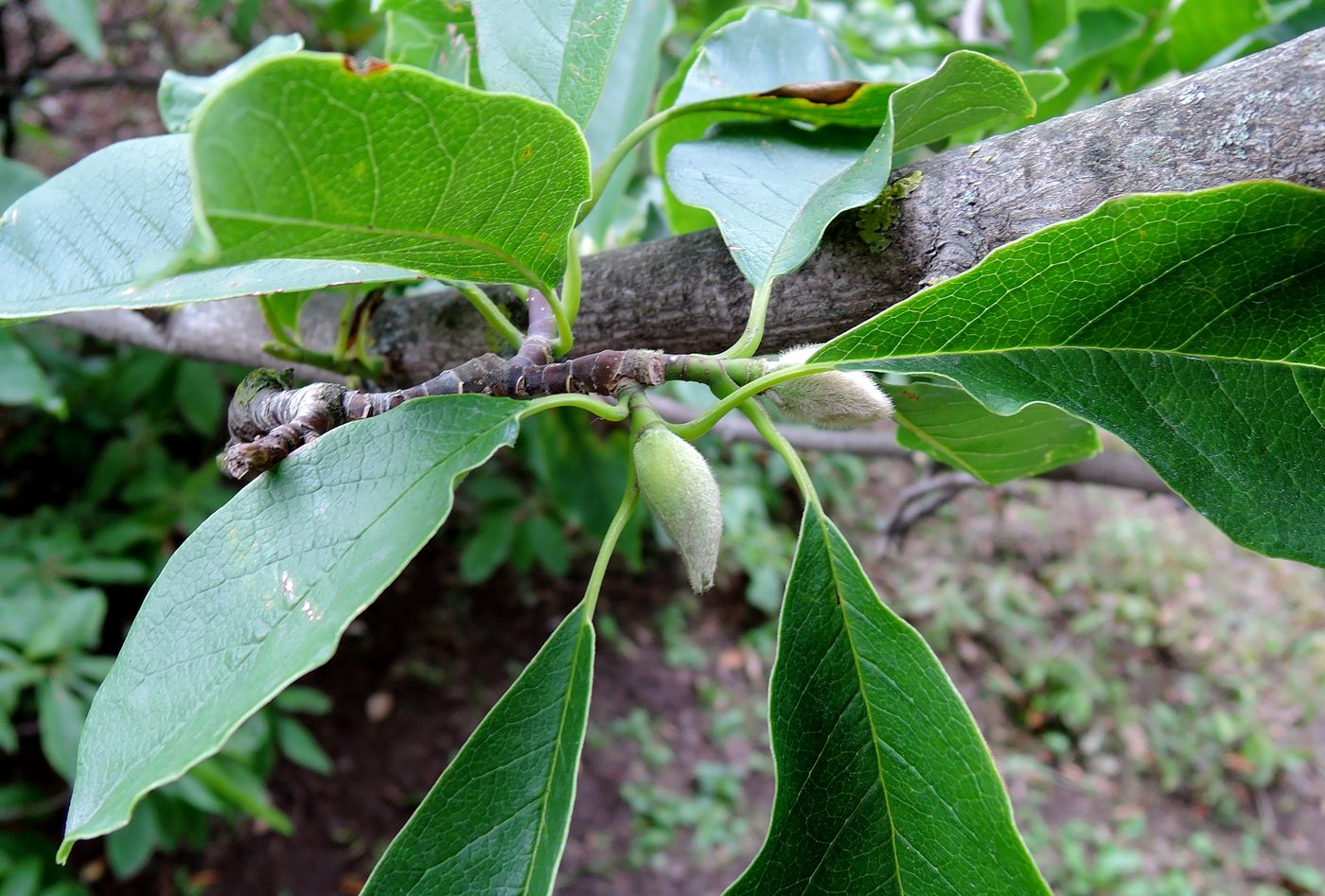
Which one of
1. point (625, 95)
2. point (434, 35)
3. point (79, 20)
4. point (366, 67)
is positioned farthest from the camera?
point (79, 20)

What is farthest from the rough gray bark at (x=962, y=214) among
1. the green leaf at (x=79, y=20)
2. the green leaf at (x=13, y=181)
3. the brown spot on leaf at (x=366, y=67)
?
the green leaf at (x=79, y=20)

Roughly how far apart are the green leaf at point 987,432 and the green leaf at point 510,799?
0.34m

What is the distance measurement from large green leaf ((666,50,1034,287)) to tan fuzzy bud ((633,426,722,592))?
14 cm

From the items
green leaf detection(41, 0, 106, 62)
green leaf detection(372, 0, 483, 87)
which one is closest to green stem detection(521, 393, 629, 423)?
green leaf detection(372, 0, 483, 87)

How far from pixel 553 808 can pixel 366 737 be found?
7.81 feet

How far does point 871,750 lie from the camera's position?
1.92 ft

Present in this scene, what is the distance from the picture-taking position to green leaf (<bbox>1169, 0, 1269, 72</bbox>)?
3.55 feet

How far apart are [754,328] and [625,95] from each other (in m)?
0.63

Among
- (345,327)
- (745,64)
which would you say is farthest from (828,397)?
(345,327)

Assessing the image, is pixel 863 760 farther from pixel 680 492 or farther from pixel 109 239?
pixel 109 239

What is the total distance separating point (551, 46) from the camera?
0.66 meters

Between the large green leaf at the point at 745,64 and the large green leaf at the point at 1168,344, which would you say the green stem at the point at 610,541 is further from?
the large green leaf at the point at 745,64

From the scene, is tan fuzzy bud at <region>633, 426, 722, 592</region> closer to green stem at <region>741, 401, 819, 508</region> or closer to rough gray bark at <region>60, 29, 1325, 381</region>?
green stem at <region>741, 401, 819, 508</region>

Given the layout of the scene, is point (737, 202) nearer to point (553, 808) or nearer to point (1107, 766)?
point (553, 808)
